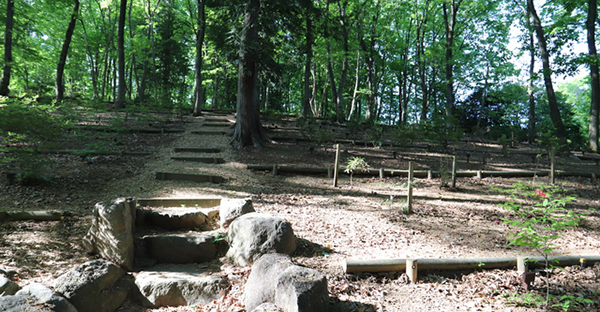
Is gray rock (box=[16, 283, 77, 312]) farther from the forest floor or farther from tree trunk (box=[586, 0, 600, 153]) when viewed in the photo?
tree trunk (box=[586, 0, 600, 153])

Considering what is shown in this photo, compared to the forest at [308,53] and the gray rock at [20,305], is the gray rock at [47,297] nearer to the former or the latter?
the gray rock at [20,305]

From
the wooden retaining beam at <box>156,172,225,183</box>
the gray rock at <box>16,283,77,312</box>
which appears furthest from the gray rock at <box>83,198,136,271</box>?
the wooden retaining beam at <box>156,172,225,183</box>

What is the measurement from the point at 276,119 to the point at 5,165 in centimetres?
1151

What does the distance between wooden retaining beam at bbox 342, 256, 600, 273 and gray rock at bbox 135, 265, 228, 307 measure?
60.2 inches

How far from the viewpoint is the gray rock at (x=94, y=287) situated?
3076mm

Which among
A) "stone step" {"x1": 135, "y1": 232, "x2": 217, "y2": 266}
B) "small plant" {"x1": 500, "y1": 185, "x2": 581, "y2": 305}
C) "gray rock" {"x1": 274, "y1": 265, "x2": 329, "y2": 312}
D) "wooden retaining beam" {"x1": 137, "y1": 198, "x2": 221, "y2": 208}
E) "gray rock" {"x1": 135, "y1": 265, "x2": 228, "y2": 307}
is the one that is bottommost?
"gray rock" {"x1": 135, "y1": 265, "x2": 228, "y2": 307}

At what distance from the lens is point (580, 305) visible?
3146 mm

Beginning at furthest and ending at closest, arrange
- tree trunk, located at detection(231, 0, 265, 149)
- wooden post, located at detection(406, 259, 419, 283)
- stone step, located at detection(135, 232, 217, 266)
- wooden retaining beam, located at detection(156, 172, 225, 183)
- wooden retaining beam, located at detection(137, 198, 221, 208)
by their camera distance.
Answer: tree trunk, located at detection(231, 0, 265, 149)
wooden retaining beam, located at detection(156, 172, 225, 183)
wooden retaining beam, located at detection(137, 198, 221, 208)
stone step, located at detection(135, 232, 217, 266)
wooden post, located at detection(406, 259, 419, 283)

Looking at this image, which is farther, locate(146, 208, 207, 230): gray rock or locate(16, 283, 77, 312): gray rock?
locate(146, 208, 207, 230): gray rock

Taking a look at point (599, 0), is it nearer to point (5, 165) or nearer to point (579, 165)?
point (579, 165)

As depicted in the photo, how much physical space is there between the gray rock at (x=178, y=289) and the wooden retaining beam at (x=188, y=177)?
12.4 ft

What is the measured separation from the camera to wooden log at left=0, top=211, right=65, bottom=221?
430cm

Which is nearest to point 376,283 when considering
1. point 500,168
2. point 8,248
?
point 8,248

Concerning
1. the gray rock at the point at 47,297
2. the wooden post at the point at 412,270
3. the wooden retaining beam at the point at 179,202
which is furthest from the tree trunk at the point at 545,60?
the gray rock at the point at 47,297
